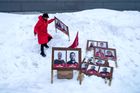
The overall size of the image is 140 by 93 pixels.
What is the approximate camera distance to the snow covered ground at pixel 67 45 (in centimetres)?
991

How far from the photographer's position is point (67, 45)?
11.9 meters

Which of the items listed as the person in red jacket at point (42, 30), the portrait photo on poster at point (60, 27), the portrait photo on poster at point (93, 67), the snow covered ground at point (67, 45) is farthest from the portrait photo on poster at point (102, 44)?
the person in red jacket at point (42, 30)

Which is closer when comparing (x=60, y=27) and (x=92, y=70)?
(x=92, y=70)

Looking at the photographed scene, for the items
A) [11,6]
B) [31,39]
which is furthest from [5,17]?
[31,39]

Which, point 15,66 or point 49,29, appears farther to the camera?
point 49,29

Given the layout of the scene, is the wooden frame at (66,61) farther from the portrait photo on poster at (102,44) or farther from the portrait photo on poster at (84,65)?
the portrait photo on poster at (102,44)

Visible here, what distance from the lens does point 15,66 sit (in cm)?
1084

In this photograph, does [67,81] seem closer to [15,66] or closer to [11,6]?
[15,66]

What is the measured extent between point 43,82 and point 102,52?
2.37 metres

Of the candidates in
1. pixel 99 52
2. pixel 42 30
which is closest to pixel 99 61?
pixel 99 52

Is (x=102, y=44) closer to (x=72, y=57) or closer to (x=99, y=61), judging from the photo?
(x=99, y=61)

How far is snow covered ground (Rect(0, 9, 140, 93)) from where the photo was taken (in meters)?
9.91

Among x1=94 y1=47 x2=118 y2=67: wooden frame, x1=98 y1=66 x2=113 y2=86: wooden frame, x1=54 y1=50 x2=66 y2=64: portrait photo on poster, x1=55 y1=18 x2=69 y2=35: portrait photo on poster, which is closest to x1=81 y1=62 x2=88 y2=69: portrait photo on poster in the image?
x1=98 y1=66 x2=113 y2=86: wooden frame

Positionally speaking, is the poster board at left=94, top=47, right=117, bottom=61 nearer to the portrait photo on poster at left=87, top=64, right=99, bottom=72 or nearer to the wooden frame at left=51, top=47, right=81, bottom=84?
the portrait photo on poster at left=87, top=64, right=99, bottom=72
